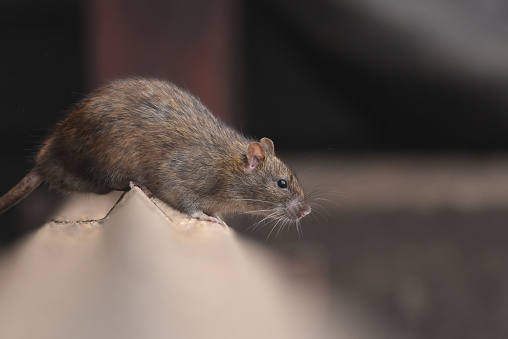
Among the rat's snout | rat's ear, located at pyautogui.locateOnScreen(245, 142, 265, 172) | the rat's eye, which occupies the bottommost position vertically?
the rat's snout

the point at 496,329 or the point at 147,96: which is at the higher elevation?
the point at 147,96

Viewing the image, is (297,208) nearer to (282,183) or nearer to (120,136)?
(282,183)

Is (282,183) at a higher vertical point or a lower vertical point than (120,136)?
lower

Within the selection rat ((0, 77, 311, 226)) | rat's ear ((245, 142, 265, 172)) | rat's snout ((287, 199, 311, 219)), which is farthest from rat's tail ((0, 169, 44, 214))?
rat's snout ((287, 199, 311, 219))

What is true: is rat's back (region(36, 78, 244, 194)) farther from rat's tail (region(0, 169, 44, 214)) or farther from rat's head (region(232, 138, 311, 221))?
rat's head (region(232, 138, 311, 221))

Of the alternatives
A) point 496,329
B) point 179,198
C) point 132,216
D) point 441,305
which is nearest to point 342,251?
point 441,305

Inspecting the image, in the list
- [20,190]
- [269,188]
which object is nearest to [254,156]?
[269,188]

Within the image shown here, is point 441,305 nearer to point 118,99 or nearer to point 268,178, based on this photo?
point 268,178
